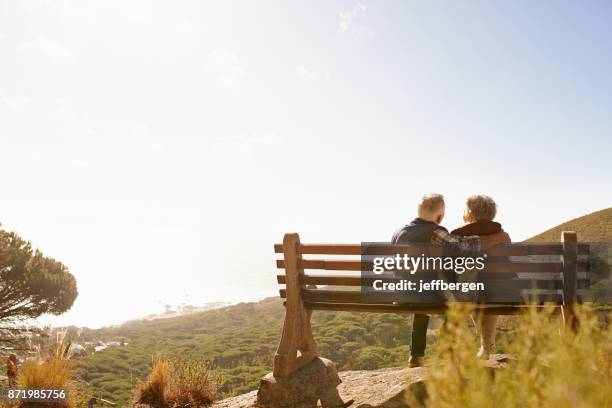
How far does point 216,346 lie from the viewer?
1018 inches

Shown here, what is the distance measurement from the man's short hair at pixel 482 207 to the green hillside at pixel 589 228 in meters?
19.9

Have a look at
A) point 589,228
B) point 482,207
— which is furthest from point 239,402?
point 589,228

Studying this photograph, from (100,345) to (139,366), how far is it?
50.8ft

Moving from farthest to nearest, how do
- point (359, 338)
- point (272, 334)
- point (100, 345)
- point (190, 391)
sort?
point (100, 345) → point (272, 334) → point (359, 338) → point (190, 391)

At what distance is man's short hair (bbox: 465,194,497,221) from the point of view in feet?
17.0

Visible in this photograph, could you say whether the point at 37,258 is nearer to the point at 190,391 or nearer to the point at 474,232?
the point at 190,391

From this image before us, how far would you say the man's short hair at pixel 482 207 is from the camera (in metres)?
5.17

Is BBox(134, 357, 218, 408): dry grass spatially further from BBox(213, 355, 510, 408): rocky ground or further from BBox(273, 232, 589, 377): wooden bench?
BBox(273, 232, 589, 377): wooden bench

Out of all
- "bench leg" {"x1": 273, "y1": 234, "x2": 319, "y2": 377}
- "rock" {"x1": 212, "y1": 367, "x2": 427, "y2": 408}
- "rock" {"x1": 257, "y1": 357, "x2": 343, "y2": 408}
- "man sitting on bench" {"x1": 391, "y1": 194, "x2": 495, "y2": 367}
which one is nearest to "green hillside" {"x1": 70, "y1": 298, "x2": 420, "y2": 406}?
"rock" {"x1": 212, "y1": 367, "x2": 427, "y2": 408}

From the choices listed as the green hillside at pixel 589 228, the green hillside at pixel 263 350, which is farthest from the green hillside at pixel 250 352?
the green hillside at pixel 589 228

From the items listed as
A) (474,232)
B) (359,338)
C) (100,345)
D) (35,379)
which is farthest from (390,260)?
(100,345)

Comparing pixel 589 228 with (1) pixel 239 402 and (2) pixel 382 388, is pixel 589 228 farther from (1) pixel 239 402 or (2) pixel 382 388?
(1) pixel 239 402

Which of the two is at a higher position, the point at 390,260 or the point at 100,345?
the point at 390,260

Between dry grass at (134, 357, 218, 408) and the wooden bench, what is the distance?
1880 millimetres
